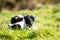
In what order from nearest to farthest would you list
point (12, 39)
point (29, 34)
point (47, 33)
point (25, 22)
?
point (12, 39)
point (29, 34)
point (47, 33)
point (25, 22)

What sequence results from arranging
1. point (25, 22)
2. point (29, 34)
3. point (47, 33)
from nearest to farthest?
point (29, 34), point (47, 33), point (25, 22)

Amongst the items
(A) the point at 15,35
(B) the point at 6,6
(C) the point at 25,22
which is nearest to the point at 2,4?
(B) the point at 6,6

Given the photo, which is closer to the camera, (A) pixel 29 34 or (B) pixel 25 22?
(A) pixel 29 34

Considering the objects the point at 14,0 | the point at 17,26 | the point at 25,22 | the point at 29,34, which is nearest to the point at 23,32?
the point at 29,34

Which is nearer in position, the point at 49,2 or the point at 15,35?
the point at 15,35

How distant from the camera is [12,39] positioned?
669 cm

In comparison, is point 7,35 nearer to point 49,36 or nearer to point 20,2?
point 49,36

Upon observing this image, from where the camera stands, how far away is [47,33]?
8.05m

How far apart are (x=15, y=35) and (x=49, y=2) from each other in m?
27.3

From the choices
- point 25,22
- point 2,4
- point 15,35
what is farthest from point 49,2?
point 15,35

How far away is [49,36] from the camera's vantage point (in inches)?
309

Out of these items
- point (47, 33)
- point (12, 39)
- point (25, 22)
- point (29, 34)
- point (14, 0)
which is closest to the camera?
point (12, 39)

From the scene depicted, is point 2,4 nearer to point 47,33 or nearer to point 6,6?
point 6,6

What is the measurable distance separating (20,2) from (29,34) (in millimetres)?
25629
